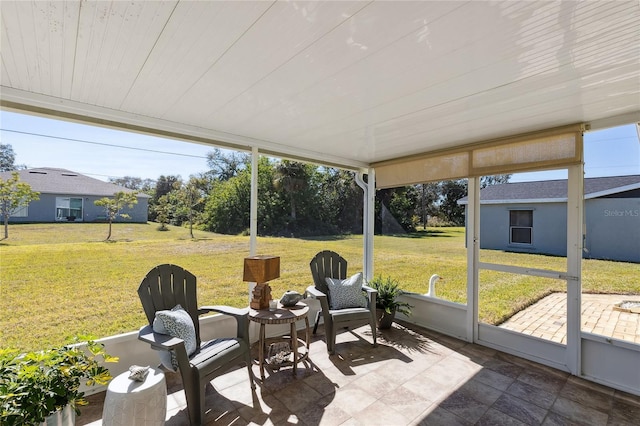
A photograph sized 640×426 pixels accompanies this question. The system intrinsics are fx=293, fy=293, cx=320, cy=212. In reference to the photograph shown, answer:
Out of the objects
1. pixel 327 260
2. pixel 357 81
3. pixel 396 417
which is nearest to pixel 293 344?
Answer: pixel 396 417

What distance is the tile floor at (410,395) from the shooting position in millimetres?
2248

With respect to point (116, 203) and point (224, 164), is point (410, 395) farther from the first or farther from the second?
point (224, 164)

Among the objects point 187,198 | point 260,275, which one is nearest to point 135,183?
point 187,198

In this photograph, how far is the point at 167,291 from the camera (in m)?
2.68

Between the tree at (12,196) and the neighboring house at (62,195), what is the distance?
3cm

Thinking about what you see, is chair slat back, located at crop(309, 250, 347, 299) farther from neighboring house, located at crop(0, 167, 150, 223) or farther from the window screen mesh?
neighboring house, located at crop(0, 167, 150, 223)

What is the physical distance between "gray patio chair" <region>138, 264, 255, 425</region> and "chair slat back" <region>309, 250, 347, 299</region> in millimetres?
1295

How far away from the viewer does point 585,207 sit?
2934mm

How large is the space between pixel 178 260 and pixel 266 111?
125 inches

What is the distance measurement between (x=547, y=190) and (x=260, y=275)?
10.6 feet

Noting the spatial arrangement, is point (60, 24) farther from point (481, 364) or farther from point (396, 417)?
point (481, 364)

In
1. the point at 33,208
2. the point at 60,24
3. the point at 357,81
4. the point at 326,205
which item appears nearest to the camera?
the point at 60,24

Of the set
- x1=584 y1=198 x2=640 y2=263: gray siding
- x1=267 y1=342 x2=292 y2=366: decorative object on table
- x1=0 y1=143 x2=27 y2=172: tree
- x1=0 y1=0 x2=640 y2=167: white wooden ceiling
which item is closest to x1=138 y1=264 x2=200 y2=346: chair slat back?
x1=267 y1=342 x2=292 y2=366: decorative object on table

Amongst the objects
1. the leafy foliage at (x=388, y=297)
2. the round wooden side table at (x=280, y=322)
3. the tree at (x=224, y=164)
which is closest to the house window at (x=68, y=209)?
the tree at (x=224, y=164)
